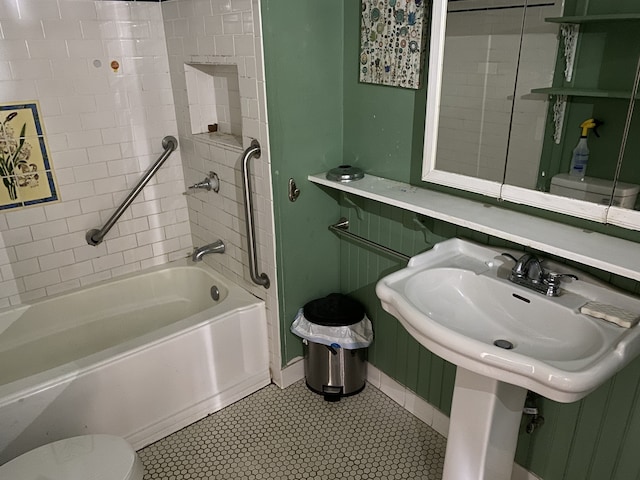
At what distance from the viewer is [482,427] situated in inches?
60.6

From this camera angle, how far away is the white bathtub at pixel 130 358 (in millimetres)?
1879

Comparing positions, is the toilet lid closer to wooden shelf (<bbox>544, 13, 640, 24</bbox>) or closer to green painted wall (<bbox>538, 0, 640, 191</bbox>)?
green painted wall (<bbox>538, 0, 640, 191</bbox>)

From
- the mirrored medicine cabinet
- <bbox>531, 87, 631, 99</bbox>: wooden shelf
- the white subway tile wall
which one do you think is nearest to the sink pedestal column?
the mirrored medicine cabinet

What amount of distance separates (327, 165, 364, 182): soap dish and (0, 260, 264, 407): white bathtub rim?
69 centimetres

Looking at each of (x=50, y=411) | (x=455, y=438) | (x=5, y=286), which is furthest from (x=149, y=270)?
(x=455, y=438)

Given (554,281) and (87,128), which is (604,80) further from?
(87,128)

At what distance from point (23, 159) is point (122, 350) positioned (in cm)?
99

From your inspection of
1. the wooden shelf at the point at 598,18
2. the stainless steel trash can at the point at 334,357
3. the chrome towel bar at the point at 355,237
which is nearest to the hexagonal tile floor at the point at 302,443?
the stainless steel trash can at the point at 334,357

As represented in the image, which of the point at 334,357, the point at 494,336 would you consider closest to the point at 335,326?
the point at 334,357

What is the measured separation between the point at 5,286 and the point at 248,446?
1341 millimetres

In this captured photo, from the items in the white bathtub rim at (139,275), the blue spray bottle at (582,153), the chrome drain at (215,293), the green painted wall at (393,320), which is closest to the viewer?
the blue spray bottle at (582,153)

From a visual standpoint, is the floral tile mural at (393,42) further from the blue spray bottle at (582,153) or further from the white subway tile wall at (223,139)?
the blue spray bottle at (582,153)

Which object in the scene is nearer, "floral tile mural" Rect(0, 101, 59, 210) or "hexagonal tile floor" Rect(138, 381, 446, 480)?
"hexagonal tile floor" Rect(138, 381, 446, 480)

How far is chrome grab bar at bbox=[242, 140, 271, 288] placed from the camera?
205 centimetres
